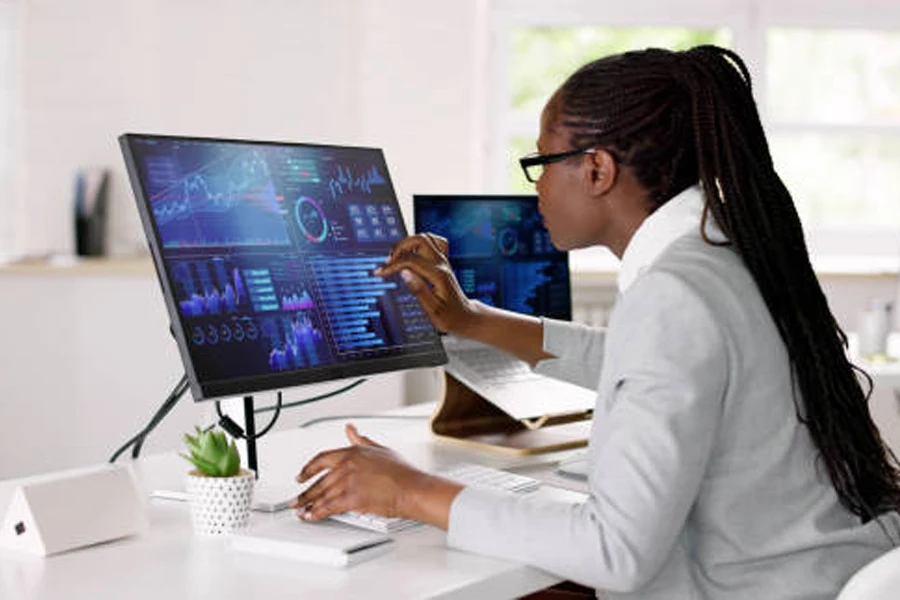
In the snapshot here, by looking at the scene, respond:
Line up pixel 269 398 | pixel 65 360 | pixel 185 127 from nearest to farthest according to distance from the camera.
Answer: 1. pixel 269 398
2. pixel 65 360
3. pixel 185 127

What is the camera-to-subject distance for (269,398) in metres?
4.15

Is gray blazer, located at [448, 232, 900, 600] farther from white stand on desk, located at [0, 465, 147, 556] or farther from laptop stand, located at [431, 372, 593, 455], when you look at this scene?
laptop stand, located at [431, 372, 593, 455]

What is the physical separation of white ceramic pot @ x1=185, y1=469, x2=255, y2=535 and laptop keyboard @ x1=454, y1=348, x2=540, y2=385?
2.34 ft

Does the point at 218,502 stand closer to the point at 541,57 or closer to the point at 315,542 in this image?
the point at 315,542

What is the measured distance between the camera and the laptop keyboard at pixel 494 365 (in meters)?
2.18

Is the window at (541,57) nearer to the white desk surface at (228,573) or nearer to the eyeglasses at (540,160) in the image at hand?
the eyeglasses at (540,160)

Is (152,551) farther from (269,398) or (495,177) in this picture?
(495,177)

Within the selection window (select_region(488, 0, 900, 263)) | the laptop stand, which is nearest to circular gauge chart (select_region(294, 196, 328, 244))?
the laptop stand

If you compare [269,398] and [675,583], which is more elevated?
[675,583]

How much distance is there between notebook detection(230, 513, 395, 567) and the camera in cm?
141

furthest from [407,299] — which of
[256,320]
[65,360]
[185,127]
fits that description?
[185,127]

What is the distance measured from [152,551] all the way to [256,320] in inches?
12.4

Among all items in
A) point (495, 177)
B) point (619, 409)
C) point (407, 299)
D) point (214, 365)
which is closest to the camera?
point (619, 409)

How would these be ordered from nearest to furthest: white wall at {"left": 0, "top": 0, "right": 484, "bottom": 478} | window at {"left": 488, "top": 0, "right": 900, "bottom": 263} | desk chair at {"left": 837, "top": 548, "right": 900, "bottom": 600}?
desk chair at {"left": 837, "top": 548, "right": 900, "bottom": 600} < white wall at {"left": 0, "top": 0, "right": 484, "bottom": 478} < window at {"left": 488, "top": 0, "right": 900, "bottom": 263}
